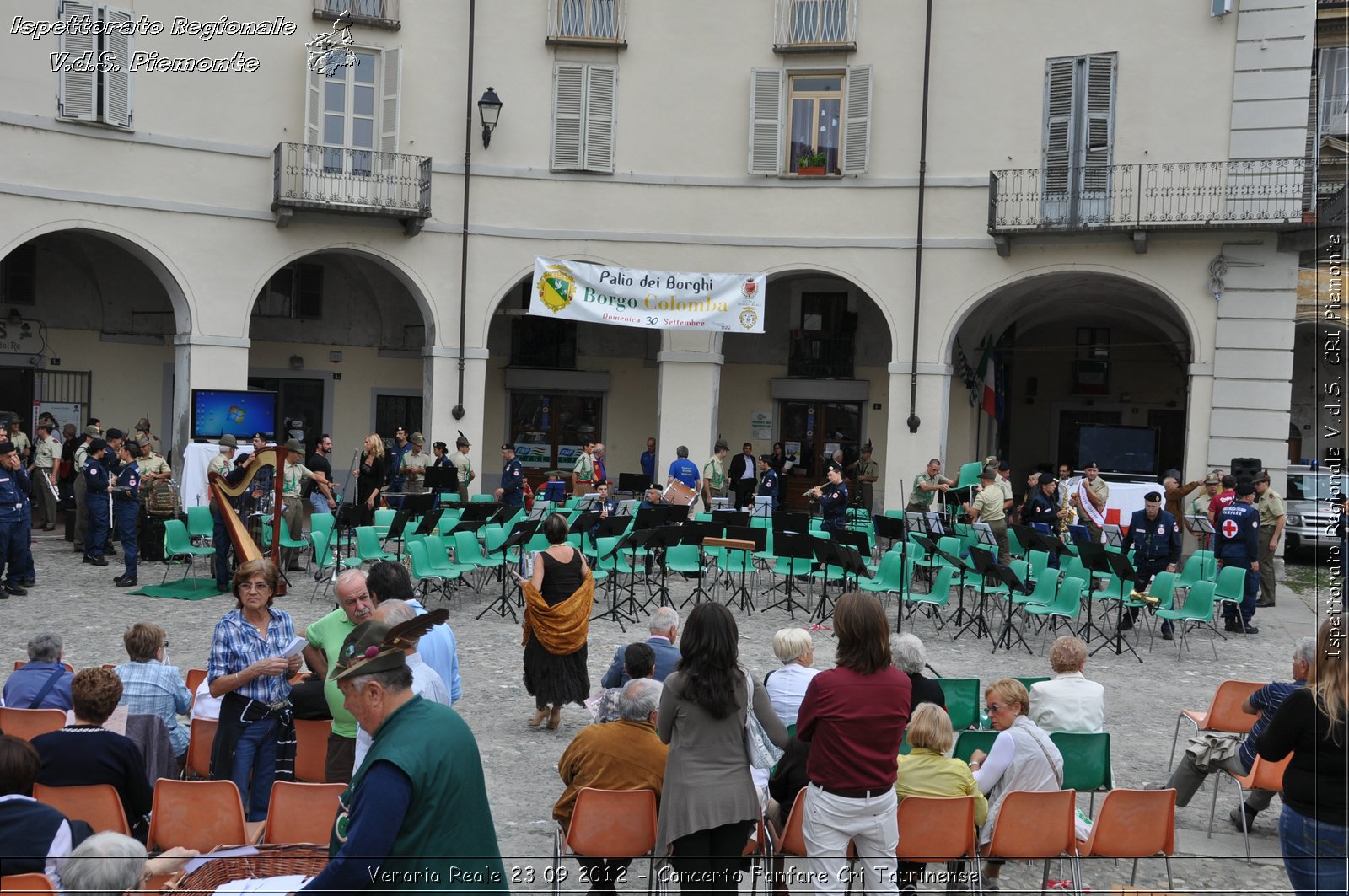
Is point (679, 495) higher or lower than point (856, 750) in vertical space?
higher

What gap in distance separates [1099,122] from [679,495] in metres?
9.14

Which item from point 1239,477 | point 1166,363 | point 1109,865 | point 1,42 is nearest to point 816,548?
point 1109,865

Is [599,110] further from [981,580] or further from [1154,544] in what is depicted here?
[1154,544]

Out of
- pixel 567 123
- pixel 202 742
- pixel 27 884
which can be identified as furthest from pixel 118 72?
pixel 27 884

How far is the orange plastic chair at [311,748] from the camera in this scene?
5.99 meters

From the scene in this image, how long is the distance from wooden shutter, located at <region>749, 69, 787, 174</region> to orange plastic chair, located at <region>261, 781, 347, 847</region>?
16.4 m

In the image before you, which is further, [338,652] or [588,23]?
[588,23]

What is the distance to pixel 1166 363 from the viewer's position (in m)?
27.7

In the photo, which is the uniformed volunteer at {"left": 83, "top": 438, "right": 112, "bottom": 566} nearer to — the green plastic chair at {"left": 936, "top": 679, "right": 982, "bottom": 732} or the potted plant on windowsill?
the green plastic chair at {"left": 936, "top": 679, "right": 982, "bottom": 732}

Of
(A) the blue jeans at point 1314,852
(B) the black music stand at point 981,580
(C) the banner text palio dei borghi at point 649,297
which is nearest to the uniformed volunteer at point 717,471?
(C) the banner text palio dei borghi at point 649,297

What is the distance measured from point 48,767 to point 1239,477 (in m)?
15.7

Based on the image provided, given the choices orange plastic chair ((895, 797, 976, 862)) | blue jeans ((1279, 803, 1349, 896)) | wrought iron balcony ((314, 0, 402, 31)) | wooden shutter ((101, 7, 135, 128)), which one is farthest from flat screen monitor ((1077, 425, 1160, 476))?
blue jeans ((1279, 803, 1349, 896))

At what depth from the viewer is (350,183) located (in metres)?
18.8

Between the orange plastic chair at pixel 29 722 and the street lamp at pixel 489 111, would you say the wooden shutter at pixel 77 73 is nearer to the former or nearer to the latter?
the street lamp at pixel 489 111
